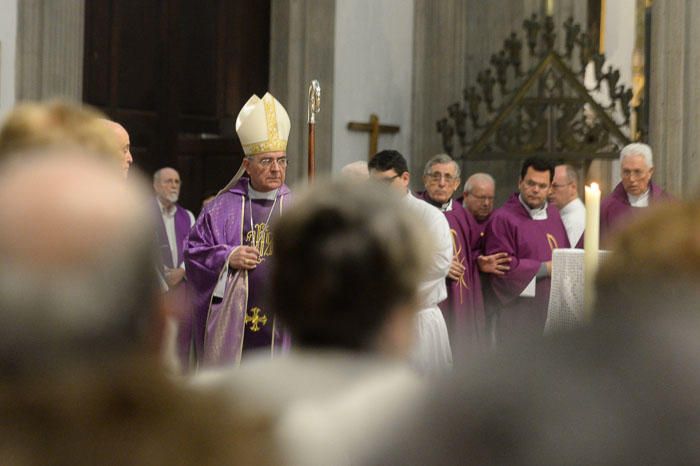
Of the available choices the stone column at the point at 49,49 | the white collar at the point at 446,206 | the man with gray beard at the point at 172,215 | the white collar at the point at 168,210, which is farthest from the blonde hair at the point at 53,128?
the white collar at the point at 168,210

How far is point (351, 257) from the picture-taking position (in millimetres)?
1601

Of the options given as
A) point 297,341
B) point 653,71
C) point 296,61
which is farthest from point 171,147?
point 297,341

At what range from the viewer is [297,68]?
424 inches

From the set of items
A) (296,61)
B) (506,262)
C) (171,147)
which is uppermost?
(296,61)

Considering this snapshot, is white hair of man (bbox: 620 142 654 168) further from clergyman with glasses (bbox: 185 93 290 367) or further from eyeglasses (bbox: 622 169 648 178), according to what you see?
clergyman with glasses (bbox: 185 93 290 367)

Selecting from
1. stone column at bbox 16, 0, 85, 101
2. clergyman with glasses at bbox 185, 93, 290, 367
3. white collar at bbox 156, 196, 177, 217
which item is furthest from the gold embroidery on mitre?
white collar at bbox 156, 196, 177, 217

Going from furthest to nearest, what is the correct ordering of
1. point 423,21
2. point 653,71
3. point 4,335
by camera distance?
point 423,21 → point 653,71 → point 4,335

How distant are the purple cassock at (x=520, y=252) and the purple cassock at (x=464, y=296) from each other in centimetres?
12

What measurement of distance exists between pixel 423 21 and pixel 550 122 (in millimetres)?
2422

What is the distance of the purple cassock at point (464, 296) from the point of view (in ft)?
24.1

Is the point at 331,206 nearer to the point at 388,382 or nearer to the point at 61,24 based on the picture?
the point at 388,382

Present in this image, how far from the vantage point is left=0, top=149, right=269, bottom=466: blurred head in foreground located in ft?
4.23

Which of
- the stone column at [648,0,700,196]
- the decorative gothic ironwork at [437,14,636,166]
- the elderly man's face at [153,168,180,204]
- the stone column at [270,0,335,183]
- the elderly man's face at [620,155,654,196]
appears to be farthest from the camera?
the stone column at [270,0,335,183]

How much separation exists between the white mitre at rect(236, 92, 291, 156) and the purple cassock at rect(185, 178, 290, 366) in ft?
0.74
